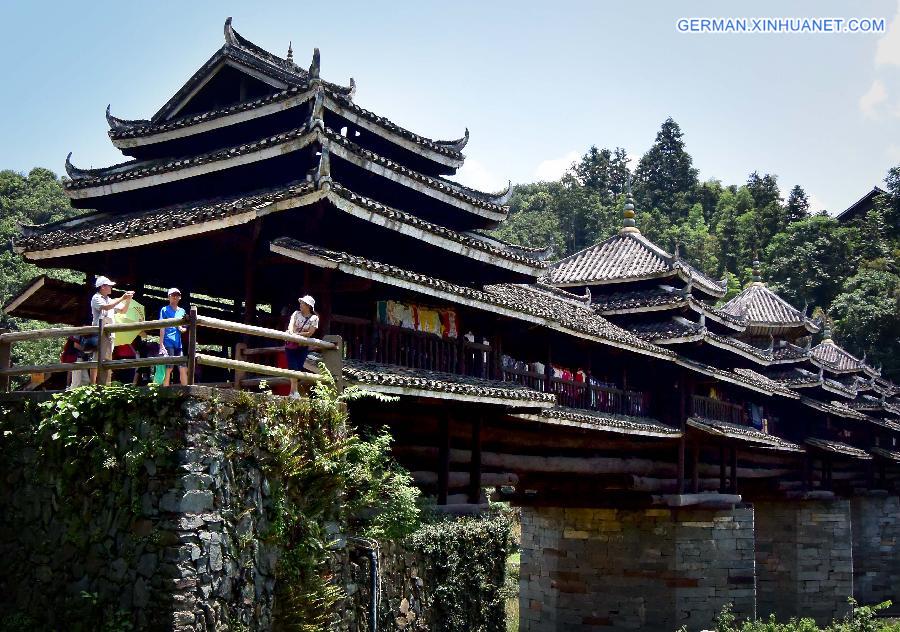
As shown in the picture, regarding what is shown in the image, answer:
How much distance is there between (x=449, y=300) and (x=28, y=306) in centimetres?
740

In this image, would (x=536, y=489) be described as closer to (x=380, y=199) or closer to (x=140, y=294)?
(x=380, y=199)

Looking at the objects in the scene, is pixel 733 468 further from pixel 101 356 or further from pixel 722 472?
pixel 101 356

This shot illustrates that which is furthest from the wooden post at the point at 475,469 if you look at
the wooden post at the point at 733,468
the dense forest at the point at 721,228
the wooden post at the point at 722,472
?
the dense forest at the point at 721,228

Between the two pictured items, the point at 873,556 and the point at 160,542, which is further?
the point at 873,556

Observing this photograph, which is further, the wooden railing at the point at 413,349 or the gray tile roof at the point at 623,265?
the gray tile roof at the point at 623,265

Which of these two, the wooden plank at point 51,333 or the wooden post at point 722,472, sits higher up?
the wooden plank at point 51,333

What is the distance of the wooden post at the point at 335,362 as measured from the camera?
37.5 feet

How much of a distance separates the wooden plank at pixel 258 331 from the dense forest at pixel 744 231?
136 ft

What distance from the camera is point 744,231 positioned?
265 feet

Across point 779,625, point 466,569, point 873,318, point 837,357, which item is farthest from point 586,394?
point 873,318

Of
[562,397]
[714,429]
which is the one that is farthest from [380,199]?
[714,429]

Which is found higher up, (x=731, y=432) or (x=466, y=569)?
(x=731, y=432)

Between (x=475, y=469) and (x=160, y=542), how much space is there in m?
A: 8.01

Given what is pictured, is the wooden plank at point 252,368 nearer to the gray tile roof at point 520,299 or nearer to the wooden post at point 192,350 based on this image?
the wooden post at point 192,350
